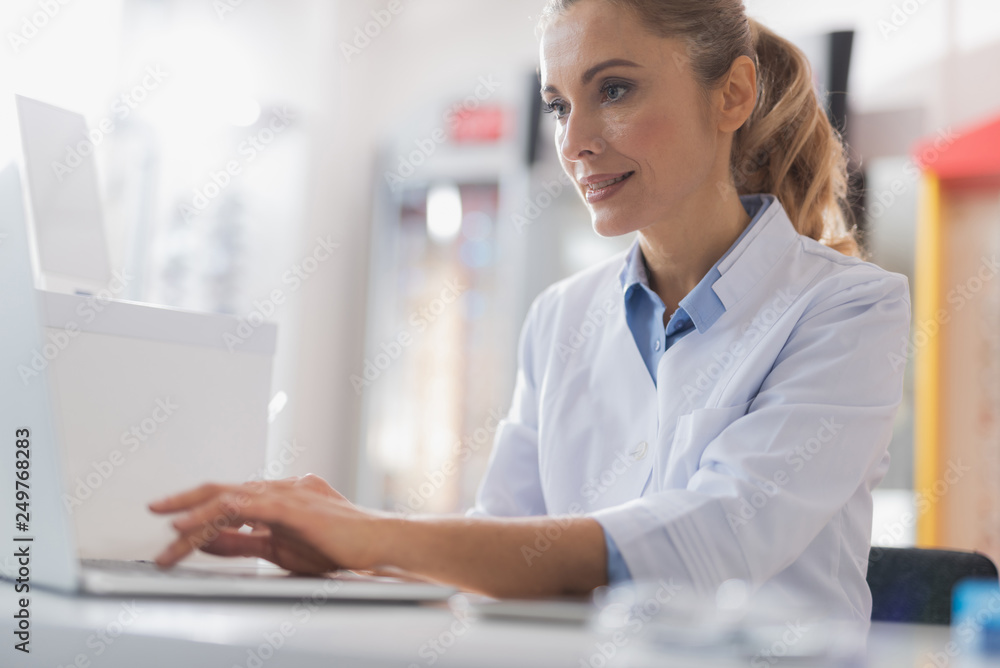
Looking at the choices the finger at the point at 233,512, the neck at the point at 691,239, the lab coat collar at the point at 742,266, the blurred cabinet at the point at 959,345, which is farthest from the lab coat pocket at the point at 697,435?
the blurred cabinet at the point at 959,345

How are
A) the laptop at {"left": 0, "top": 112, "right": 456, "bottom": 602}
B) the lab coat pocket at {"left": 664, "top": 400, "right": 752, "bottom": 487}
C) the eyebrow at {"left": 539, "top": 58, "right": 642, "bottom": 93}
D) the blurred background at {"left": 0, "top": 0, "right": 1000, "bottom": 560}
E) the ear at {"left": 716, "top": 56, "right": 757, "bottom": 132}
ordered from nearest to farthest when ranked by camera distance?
the laptop at {"left": 0, "top": 112, "right": 456, "bottom": 602} < the lab coat pocket at {"left": 664, "top": 400, "right": 752, "bottom": 487} < the eyebrow at {"left": 539, "top": 58, "right": 642, "bottom": 93} < the ear at {"left": 716, "top": 56, "right": 757, "bottom": 132} < the blurred background at {"left": 0, "top": 0, "right": 1000, "bottom": 560}

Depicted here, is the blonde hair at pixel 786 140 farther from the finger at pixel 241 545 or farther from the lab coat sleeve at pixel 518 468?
the finger at pixel 241 545

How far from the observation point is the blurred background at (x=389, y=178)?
2922 millimetres

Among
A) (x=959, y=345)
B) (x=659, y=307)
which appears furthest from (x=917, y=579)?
(x=959, y=345)

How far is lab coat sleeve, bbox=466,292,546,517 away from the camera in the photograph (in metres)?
1.27

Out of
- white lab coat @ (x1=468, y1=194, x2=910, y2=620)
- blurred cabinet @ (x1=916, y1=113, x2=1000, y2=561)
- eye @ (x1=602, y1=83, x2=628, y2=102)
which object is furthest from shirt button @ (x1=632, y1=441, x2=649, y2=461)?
blurred cabinet @ (x1=916, y1=113, x2=1000, y2=561)

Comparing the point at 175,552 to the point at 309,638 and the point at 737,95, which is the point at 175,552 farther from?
the point at 737,95

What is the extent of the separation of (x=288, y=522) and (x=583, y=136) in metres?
0.70

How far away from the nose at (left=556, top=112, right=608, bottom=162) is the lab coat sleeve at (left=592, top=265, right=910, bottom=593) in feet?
1.15

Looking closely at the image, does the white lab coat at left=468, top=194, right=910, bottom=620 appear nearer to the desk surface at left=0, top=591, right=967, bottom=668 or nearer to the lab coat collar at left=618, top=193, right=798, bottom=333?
the lab coat collar at left=618, top=193, right=798, bottom=333

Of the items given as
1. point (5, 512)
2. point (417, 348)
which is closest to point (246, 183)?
point (417, 348)

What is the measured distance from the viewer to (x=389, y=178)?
401 centimetres

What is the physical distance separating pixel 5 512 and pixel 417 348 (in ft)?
10.5

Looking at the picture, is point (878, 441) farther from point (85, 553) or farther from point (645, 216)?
point (85, 553)
